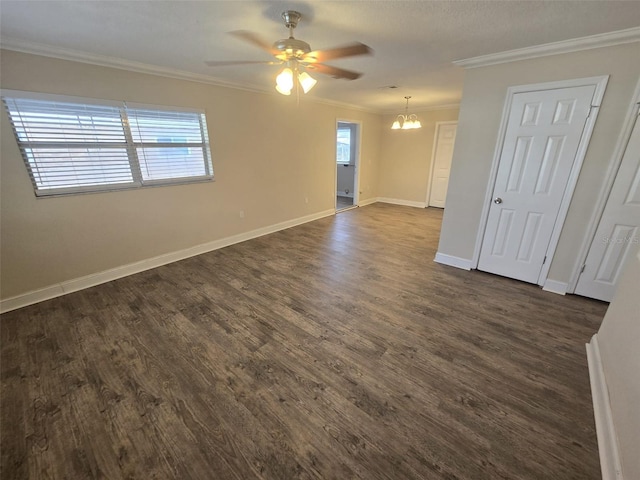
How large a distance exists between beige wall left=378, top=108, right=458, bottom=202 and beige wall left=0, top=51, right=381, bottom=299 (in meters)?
2.09

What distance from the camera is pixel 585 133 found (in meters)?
2.45

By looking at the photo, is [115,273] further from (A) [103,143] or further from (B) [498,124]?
(B) [498,124]

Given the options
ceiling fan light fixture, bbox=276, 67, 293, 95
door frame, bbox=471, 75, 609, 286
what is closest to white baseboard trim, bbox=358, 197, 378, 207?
door frame, bbox=471, 75, 609, 286

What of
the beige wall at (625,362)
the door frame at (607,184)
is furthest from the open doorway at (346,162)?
the beige wall at (625,362)

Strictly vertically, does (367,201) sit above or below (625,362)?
below

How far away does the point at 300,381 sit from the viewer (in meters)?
1.77

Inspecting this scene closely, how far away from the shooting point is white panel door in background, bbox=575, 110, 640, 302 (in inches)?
91.6

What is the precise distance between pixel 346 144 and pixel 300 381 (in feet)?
23.8

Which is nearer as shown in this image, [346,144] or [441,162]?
[441,162]

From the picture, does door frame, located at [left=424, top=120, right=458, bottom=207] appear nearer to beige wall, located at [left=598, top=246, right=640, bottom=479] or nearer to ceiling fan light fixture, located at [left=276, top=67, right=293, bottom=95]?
beige wall, located at [left=598, top=246, right=640, bottom=479]

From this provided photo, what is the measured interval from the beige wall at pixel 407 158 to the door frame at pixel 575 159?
12.1 feet

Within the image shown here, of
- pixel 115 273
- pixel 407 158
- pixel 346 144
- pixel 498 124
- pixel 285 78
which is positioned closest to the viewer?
pixel 285 78

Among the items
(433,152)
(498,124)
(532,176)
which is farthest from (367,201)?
(532,176)

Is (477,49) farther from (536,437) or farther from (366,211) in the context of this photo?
(366,211)
